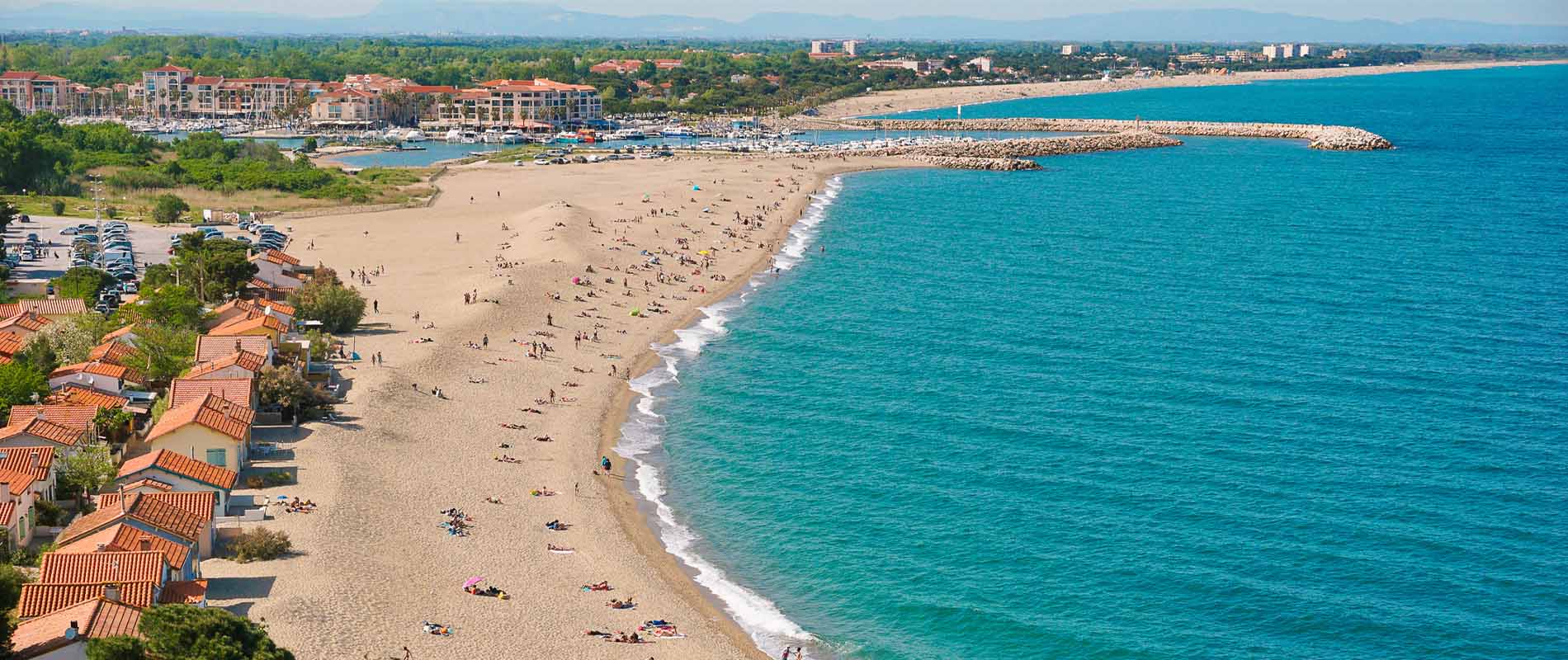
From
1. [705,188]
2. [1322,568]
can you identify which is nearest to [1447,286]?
[1322,568]

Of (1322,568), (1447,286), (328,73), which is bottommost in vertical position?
(1322,568)

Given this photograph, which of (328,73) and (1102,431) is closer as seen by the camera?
(1102,431)

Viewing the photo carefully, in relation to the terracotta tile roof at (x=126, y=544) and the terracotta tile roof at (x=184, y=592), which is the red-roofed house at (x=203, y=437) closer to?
the terracotta tile roof at (x=126, y=544)

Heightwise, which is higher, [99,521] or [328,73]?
[328,73]

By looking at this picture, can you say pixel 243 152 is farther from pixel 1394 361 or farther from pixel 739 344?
pixel 1394 361

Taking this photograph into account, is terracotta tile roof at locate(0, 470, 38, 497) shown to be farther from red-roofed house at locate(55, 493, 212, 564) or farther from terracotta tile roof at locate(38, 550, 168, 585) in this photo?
terracotta tile roof at locate(38, 550, 168, 585)

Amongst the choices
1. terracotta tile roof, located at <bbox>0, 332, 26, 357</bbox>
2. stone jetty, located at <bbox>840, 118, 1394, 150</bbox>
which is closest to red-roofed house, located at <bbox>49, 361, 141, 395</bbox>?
terracotta tile roof, located at <bbox>0, 332, 26, 357</bbox>

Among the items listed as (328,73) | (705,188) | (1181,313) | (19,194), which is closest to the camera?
(1181,313)

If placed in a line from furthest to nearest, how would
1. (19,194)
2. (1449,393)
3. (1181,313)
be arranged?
(19,194) → (1181,313) → (1449,393)
